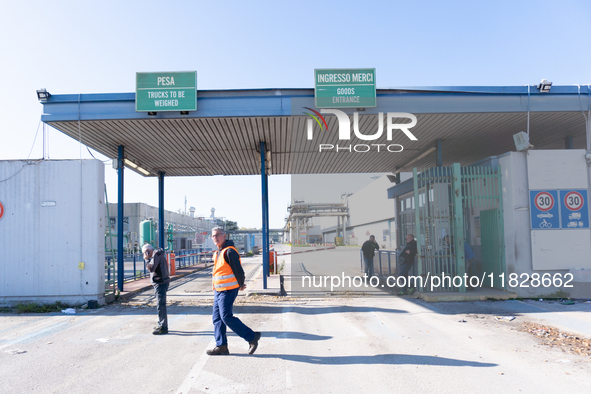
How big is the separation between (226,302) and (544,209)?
29.1ft

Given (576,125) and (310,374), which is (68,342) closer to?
(310,374)

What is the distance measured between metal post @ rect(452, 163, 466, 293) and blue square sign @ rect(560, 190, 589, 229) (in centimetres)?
256

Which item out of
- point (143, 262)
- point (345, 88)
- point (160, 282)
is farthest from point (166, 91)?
point (143, 262)

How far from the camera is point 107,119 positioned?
33.3 feet

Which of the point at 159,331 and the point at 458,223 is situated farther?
the point at 458,223

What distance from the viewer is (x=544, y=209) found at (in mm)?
10391

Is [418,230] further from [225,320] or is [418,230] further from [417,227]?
[225,320]

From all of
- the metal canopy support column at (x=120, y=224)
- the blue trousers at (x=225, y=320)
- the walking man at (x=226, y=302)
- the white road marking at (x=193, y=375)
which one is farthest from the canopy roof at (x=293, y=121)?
the white road marking at (x=193, y=375)

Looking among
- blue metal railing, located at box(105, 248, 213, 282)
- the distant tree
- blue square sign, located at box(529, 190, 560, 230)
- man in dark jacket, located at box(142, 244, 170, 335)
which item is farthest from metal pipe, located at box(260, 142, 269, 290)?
the distant tree

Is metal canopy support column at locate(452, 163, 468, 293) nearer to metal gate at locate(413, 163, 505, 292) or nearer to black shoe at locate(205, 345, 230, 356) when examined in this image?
metal gate at locate(413, 163, 505, 292)

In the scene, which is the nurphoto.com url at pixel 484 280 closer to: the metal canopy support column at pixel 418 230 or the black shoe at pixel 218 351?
the metal canopy support column at pixel 418 230

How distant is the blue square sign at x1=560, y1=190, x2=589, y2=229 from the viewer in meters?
10.4

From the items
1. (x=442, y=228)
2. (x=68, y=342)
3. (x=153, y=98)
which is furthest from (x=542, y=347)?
(x=153, y=98)

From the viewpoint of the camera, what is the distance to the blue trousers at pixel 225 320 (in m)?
5.71
